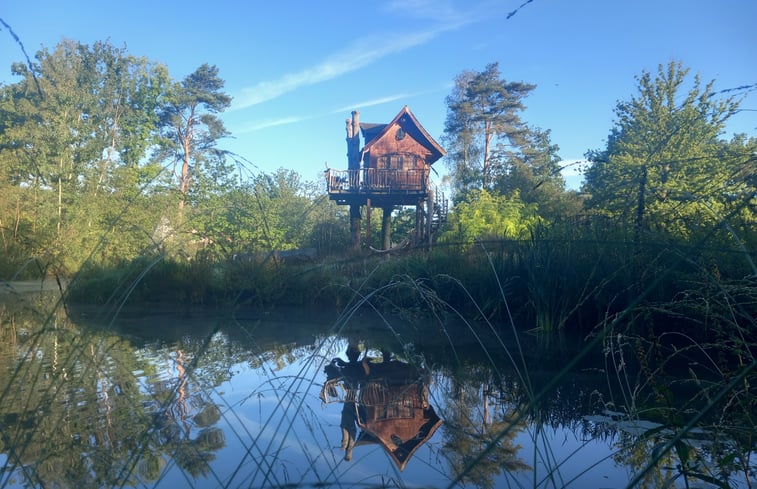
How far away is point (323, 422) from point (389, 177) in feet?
45.7

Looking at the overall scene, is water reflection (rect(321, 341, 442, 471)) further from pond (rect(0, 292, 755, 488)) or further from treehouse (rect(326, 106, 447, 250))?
treehouse (rect(326, 106, 447, 250))

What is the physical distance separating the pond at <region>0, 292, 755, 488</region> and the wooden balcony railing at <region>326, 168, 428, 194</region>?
11.9 metres

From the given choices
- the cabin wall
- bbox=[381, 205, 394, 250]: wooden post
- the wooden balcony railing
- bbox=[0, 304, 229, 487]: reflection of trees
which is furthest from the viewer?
the cabin wall

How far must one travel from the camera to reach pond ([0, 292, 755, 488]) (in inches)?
55.4

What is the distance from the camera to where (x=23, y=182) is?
14.6m

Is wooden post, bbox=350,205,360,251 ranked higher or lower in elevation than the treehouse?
lower

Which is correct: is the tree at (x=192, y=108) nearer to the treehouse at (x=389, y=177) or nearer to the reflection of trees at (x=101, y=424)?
the treehouse at (x=389, y=177)

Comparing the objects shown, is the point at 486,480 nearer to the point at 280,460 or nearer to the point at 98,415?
the point at 280,460

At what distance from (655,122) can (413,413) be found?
23880 millimetres

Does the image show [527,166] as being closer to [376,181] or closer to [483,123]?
[483,123]

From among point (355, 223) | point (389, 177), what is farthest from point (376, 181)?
point (355, 223)

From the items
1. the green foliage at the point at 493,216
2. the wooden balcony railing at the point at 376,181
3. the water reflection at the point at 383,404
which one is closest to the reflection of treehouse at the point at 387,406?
the water reflection at the point at 383,404

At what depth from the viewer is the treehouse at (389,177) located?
15.1 metres

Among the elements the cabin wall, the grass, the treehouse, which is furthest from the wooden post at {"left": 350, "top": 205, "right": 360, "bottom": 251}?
the grass
